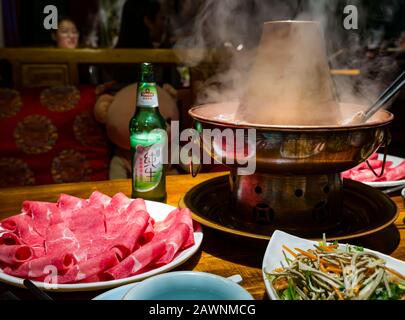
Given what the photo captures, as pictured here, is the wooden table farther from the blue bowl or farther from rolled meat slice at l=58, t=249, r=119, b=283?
the blue bowl

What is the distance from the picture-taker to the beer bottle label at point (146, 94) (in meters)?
1.52

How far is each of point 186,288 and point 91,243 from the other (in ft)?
1.43

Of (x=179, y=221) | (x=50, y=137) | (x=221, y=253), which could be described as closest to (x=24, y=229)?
(x=179, y=221)

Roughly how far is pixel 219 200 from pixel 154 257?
506 mm

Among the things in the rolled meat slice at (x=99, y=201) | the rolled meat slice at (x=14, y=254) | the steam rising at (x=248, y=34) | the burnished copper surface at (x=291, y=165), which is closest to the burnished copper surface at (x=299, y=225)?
the burnished copper surface at (x=291, y=165)

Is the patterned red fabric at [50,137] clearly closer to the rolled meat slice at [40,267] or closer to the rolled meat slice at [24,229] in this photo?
the rolled meat slice at [24,229]

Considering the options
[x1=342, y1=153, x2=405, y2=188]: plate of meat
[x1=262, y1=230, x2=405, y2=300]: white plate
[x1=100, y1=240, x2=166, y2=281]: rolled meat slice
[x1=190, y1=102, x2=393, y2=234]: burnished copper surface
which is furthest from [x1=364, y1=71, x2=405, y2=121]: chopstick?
[x1=100, y1=240, x2=166, y2=281]: rolled meat slice

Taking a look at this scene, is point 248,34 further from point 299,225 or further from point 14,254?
point 14,254

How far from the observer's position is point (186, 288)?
733 millimetres

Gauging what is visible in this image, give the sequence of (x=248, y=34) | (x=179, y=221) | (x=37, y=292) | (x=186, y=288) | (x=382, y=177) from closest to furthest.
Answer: (x=186, y=288) → (x=37, y=292) → (x=179, y=221) → (x=382, y=177) → (x=248, y=34)

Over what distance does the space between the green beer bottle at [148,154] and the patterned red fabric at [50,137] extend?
62.6 inches

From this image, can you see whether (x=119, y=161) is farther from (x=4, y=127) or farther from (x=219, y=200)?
(x=219, y=200)

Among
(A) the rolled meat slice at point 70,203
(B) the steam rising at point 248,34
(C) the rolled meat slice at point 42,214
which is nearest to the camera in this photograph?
(C) the rolled meat slice at point 42,214

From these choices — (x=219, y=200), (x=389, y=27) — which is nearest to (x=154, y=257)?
(x=219, y=200)
